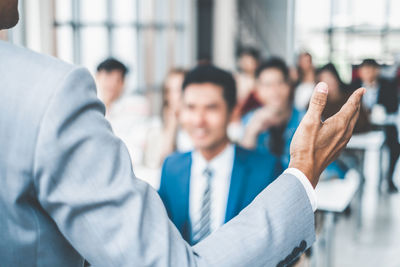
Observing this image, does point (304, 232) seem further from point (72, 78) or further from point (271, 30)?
point (271, 30)

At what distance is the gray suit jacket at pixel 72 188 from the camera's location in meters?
0.62

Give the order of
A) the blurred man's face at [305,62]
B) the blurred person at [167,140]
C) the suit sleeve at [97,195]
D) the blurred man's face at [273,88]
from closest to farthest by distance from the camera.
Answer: the suit sleeve at [97,195] < the blurred person at [167,140] < the blurred man's face at [273,88] < the blurred man's face at [305,62]

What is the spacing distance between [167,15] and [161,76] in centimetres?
94

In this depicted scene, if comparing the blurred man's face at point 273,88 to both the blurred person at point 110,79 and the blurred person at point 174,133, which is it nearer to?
the blurred person at point 174,133

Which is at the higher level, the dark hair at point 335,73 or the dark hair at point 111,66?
the dark hair at point 111,66

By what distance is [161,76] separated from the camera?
24.0 ft

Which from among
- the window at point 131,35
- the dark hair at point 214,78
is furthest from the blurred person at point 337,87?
the dark hair at point 214,78

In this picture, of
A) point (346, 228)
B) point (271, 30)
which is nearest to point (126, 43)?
point (346, 228)

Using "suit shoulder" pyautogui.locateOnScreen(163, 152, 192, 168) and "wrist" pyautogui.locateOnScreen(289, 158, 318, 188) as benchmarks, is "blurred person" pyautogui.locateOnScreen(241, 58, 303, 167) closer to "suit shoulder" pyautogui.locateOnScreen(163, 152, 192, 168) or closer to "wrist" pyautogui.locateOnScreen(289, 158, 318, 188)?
"suit shoulder" pyautogui.locateOnScreen(163, 152, 192, 168)

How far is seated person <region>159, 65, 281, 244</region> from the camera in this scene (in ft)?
6.91

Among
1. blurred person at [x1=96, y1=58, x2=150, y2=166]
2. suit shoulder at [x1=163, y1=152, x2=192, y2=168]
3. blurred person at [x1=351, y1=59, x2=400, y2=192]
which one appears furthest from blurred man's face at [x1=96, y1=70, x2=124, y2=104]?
blurred person at [x1=351, y1=59, x2=400, y2=192]

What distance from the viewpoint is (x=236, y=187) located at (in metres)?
2.12

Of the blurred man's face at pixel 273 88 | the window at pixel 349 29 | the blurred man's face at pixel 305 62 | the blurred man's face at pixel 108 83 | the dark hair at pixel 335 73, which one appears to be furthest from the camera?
the window at pixel 349 29

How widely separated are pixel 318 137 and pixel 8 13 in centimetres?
47
